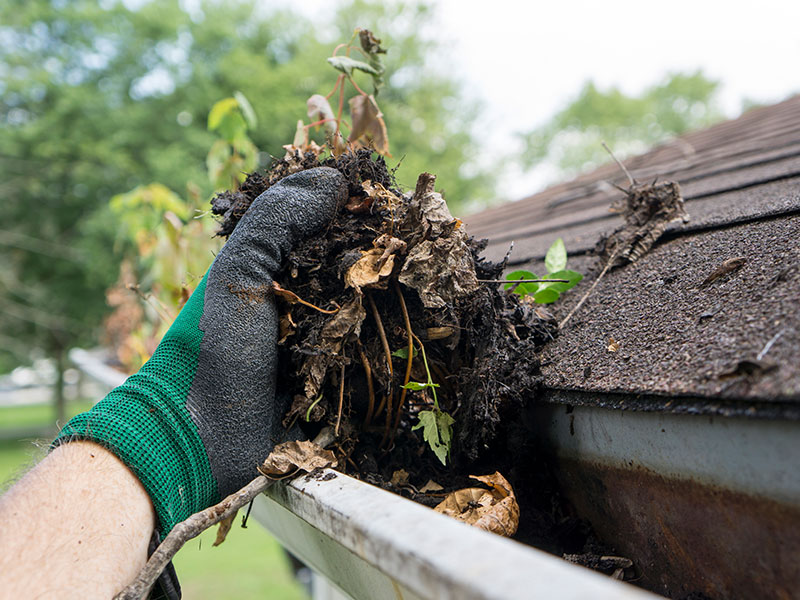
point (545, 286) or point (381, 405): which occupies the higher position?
point (545, 286)

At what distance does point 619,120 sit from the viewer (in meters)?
23.5

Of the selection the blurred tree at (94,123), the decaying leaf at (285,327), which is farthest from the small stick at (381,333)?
the blurred tree at (94,123)

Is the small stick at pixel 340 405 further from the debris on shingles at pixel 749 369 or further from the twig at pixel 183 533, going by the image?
the debris on shingles at pixel 749 369

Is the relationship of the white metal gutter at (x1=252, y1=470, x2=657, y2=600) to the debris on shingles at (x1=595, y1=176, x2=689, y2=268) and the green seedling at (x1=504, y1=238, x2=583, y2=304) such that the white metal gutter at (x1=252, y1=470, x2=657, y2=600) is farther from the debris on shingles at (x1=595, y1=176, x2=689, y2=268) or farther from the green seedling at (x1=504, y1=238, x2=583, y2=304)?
the debris on shingles at (x1=595, y1=176, x2=689, y2=268)

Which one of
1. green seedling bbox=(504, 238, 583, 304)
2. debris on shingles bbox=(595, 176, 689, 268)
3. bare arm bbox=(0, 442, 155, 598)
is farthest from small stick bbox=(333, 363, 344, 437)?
debris on shingles bbox=(595, 176, 689, 268)

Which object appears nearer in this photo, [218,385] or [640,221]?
[218,385]

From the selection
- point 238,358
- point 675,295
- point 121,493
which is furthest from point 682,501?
point 121,493

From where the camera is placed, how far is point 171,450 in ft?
3.02

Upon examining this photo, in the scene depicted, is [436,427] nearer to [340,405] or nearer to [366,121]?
[340,405]

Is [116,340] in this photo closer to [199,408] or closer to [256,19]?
[199,408]

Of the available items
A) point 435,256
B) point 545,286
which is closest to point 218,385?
point 435,256

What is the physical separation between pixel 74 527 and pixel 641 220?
1366mm

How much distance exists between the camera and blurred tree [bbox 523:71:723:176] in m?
23.2

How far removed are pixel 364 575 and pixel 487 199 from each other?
18.6 m
